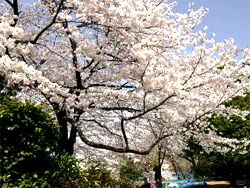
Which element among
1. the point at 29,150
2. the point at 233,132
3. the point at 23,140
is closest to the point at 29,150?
the point at 29,150

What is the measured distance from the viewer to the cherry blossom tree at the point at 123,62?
836 cm

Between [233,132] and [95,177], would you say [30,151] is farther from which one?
[233,132]

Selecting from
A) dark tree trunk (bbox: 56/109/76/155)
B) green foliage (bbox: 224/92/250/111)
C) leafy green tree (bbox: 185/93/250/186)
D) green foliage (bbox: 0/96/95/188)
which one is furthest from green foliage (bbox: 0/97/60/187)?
green foliage (bbox: 224/92/250/111)

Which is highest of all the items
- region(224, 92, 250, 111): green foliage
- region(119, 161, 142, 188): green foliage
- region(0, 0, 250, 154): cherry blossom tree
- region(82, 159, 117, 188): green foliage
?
region(224, 92, 250, 111): green foliage

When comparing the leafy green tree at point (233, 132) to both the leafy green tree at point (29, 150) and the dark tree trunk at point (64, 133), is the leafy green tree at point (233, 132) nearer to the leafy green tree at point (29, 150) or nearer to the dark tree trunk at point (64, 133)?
the dark tree trunk at point (64, 133)

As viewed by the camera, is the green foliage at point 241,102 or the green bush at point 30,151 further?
the green foliage at point 241,102

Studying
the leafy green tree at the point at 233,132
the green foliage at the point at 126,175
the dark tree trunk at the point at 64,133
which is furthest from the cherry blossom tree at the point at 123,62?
the leafy green tree at the point at 233,132

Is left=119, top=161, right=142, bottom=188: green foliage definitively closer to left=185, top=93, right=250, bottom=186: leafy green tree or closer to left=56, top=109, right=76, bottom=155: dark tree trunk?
left=56, top=109, right=76, bottom=155: dark tree trunk

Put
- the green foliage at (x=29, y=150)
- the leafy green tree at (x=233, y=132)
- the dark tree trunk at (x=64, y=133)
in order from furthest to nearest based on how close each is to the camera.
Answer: the leafy green tree at (x=233, y=132) → the dark tree trunk at (x=64, y=133) → the green foliage at (x=29, y=150)

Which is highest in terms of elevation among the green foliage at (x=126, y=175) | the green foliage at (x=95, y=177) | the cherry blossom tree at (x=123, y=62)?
the cherry blossom tree at (x=123, y=62)

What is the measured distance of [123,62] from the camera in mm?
9312

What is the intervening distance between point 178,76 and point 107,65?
72.5 inches

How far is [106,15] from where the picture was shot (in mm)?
8523

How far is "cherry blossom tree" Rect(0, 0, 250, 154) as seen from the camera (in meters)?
8.36
